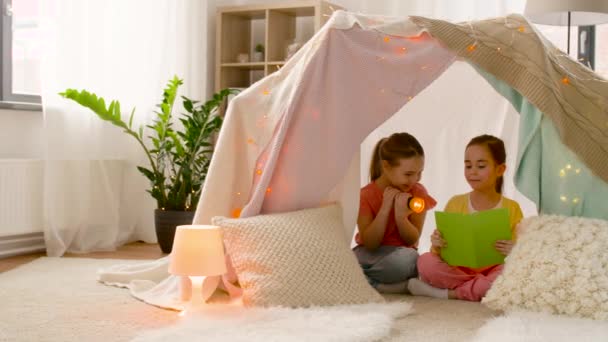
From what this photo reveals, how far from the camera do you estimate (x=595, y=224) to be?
2299 mm

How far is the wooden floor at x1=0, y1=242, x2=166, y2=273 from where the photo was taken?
3.37 meters

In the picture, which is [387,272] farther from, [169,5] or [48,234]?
[169,5]

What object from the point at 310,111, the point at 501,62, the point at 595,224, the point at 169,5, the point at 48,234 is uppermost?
the point at 169,5

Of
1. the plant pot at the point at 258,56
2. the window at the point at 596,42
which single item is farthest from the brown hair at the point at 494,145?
the plant pot at the point at 258,56

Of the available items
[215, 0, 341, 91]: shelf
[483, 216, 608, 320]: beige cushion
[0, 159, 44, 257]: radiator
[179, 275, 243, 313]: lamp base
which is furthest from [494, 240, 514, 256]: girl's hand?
[0, 159, 44, 257]: radiator

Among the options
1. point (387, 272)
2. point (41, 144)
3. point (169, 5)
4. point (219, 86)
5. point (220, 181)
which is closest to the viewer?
point (220, 181)

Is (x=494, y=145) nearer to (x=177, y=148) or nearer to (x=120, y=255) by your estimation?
(x=177, y=148)

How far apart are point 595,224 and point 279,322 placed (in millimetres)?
1005

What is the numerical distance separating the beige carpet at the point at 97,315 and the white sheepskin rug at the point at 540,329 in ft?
0.24

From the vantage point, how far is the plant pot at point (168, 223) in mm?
3744

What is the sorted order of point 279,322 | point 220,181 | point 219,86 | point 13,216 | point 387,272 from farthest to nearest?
point 219,86 < point 13,216 < point 387,272 < point 220,181 < point 279,322

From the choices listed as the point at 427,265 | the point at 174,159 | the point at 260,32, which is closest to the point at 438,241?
the point at 427,265

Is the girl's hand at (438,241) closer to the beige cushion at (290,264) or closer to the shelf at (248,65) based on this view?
the beige cushion at (290,264)

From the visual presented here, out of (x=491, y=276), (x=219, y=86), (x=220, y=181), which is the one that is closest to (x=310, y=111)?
(x=220, y=181)
